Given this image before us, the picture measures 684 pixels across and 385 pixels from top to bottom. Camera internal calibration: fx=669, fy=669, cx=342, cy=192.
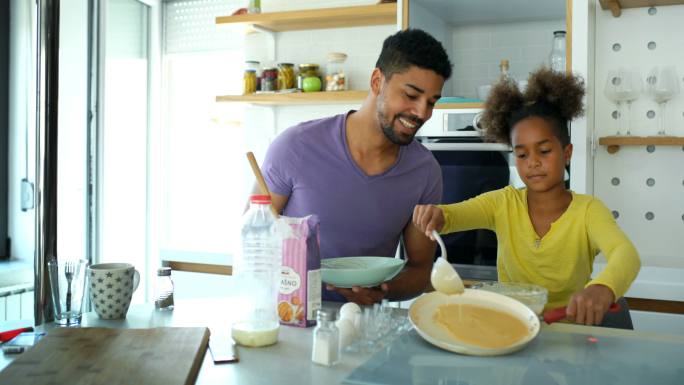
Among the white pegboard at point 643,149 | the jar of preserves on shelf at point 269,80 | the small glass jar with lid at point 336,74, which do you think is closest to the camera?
the white pegboard at point 643,149

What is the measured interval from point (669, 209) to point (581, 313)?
2104 mm

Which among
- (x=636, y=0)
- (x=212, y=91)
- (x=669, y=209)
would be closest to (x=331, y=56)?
(x=212, y=91)

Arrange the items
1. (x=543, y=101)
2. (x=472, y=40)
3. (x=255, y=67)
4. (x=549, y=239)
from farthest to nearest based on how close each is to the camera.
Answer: (x=255, y=67) → (x=472, y=40) → (x=543, y=101) → (x=549, y=239)

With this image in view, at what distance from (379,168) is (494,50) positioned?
1.66m

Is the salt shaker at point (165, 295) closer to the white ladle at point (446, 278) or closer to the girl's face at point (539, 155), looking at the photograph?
the white ladle at point (446, 278)

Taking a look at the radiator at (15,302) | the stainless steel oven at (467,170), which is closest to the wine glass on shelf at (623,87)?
the stainless steel oven at (467,170)

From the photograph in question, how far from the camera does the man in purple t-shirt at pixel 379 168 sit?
74.9 inches

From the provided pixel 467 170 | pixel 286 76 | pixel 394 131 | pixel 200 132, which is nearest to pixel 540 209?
pixel 394 131

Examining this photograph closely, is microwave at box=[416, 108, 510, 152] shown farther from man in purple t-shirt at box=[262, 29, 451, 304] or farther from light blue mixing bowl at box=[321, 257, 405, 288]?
light blue mixing bowl at box=[321, 257, 405, 288]

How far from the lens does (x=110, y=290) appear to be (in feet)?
4.57

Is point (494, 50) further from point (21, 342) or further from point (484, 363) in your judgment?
point (21, 342)

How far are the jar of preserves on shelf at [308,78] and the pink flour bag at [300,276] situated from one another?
7.52 feet

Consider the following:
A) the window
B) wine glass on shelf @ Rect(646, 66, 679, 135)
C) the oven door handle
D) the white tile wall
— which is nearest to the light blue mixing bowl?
the oven door handle

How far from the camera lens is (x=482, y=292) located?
134 cm
